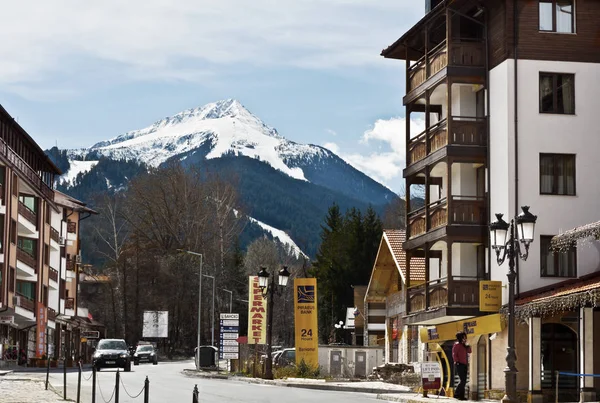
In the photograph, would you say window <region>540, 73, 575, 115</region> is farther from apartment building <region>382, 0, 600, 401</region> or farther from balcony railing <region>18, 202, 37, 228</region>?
balcony railing <region>18, 202, 37, 228</region>

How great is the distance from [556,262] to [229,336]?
23374 millimetres

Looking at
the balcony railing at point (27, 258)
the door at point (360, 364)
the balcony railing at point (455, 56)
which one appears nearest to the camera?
the balcony railing at point (455, 56)

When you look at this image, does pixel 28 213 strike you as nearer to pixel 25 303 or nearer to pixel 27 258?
pixel 27 258

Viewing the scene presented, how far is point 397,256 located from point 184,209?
172 feet

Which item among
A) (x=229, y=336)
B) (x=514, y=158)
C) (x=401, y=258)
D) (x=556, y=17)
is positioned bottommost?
(x=229, y=336)

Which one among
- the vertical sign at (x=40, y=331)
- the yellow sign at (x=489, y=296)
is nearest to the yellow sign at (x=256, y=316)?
the yellow sign at (x=489, y=296)

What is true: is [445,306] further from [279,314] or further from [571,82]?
[279,314]

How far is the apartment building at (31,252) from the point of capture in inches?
2768

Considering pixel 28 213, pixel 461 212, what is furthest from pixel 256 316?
pixel 28 213

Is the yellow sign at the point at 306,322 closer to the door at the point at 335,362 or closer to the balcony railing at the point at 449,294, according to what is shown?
the door at the point at 335,362

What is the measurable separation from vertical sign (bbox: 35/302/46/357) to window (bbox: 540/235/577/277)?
159ft

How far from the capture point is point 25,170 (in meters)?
76.2

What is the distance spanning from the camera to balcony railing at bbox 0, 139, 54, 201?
69.9 meters

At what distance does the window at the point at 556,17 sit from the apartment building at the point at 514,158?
0.03 m
